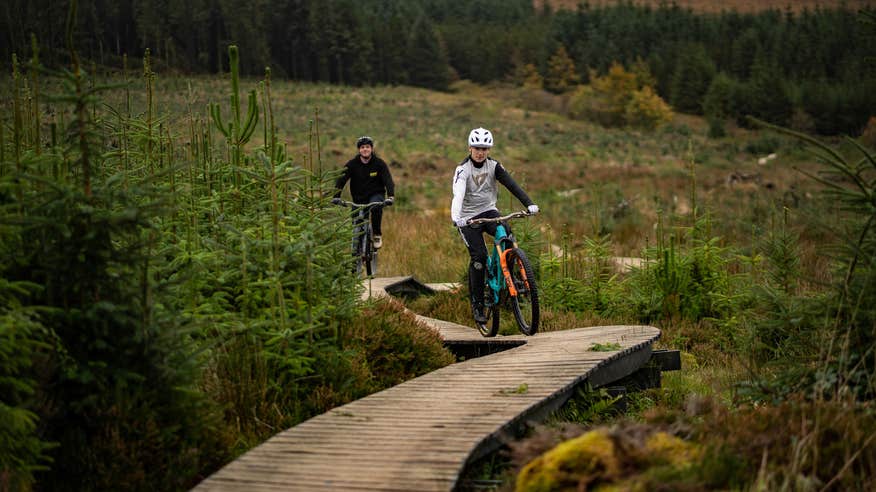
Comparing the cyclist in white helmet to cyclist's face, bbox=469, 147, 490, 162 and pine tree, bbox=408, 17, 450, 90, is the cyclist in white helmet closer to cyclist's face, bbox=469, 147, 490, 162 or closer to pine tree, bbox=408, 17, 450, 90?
cyclist's face, bbox=469, 147, 490, 162

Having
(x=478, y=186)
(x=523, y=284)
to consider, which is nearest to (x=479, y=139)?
(x=478, y=186)

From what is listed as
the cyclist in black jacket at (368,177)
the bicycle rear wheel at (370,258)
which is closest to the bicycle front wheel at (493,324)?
the cyclist in black jacket at (368,177)

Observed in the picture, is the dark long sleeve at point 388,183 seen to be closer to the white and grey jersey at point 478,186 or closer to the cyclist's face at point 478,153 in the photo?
the white and grey jersey at point 478,186

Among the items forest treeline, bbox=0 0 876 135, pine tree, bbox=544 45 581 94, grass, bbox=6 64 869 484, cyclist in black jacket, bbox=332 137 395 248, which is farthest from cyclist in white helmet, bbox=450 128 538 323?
pine tree, bbox=544 45 581 94

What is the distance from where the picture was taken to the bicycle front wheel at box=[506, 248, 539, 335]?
29.5ft

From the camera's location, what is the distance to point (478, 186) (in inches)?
381

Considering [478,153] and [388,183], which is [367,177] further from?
[478,153]

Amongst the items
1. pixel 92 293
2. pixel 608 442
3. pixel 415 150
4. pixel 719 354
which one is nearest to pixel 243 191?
pixel 92 293

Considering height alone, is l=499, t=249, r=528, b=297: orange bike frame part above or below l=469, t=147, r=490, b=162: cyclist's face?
below

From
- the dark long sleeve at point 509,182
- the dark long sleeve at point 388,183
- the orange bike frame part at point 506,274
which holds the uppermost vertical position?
the dark long sleeve at point 509,182

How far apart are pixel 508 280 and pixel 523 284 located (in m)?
0.17

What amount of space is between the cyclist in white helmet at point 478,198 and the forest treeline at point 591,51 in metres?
43.8

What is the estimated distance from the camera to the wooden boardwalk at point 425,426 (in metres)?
4.92

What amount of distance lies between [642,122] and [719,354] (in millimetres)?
81502
